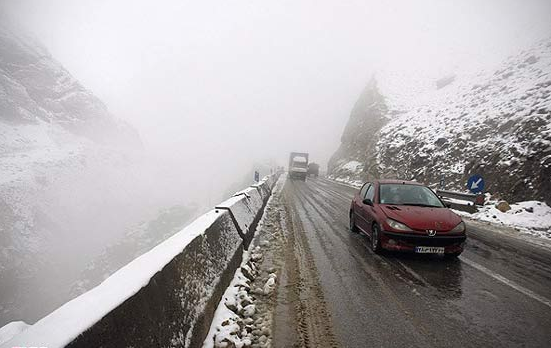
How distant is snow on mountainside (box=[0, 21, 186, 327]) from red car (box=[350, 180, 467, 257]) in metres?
43.6

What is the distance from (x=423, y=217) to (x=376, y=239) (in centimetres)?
102

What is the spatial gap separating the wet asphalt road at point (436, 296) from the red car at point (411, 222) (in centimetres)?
33

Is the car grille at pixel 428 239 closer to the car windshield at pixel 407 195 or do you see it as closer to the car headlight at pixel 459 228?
the car headlight at pixel 459 228

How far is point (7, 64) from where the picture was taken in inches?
3386

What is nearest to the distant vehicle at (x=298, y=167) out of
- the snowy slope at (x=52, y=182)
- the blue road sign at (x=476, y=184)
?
the blue road sign at (x=476, y=184)

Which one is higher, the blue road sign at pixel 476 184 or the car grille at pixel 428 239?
the blue road sign at pixel 476 184

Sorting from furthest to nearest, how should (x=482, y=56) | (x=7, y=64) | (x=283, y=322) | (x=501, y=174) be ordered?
(x=7, y=64) < (x=482, y=56) < (x=501, y=174) < (x=283, y=322)

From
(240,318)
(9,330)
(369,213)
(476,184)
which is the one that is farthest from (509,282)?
(476,184)

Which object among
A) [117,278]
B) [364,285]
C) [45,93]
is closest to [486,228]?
[364,285]

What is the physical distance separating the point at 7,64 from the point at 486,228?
12105cm

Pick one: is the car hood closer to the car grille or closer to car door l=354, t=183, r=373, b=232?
the car grille

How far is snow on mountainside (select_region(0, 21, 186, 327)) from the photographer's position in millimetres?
39719

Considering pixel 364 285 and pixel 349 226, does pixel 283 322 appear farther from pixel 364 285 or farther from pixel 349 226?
pixel 349 226

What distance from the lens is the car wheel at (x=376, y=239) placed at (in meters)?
5.84
